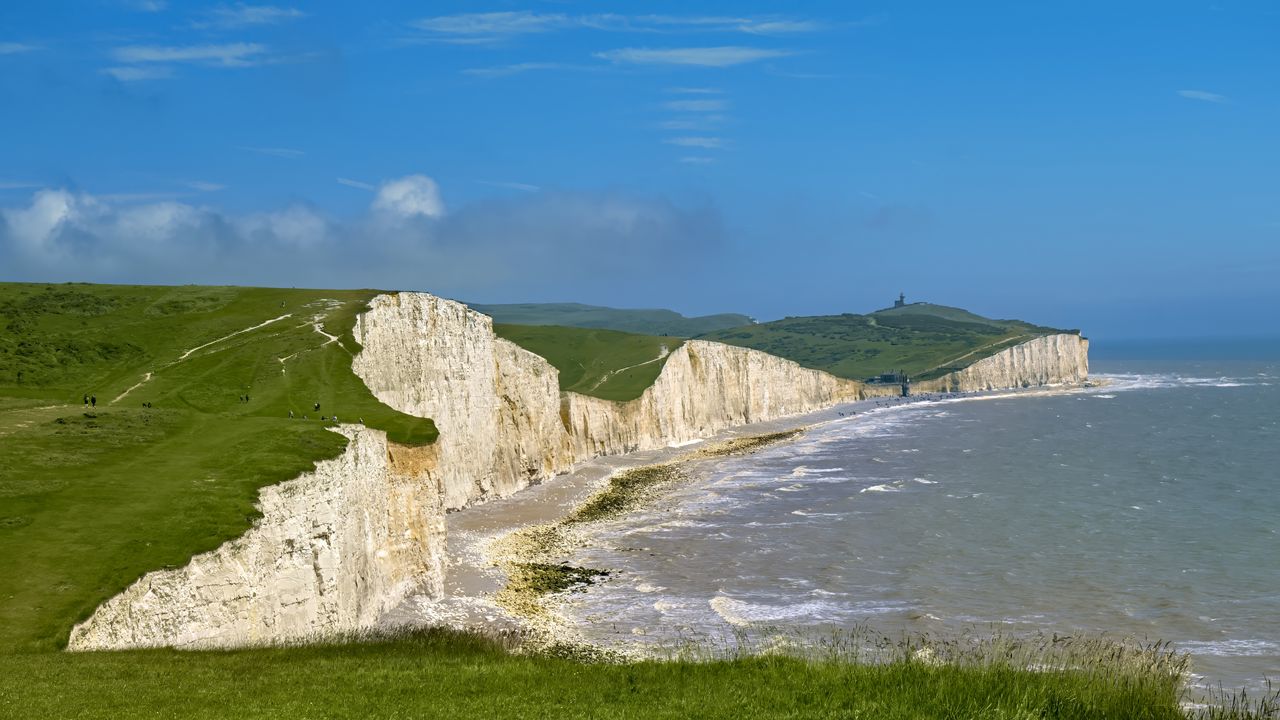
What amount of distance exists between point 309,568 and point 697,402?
94.2 m

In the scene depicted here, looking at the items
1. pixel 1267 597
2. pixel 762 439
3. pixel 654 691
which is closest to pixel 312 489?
pixel 654 691

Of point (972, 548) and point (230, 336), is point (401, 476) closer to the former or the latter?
point (230, 336)

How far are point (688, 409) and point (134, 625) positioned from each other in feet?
318

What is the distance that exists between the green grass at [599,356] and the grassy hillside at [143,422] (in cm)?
3918

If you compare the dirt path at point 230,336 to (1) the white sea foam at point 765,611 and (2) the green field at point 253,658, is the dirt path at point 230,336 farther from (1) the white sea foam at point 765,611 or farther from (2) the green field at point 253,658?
(1) the white sea foam at point 765,611

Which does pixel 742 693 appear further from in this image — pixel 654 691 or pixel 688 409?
pixel 688 409

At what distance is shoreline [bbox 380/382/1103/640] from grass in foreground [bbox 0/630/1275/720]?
806cm

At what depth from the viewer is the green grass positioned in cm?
10431

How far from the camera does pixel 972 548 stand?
49.9m

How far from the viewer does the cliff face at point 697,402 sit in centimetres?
9306

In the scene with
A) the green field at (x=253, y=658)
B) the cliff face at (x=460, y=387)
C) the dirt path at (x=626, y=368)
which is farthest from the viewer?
the dirt path at (x=626, y=368)

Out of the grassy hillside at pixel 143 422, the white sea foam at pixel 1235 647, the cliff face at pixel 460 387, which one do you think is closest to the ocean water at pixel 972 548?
the white sea foam at pixel 1235 647

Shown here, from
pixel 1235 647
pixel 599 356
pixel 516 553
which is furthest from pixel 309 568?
pixel 599 356

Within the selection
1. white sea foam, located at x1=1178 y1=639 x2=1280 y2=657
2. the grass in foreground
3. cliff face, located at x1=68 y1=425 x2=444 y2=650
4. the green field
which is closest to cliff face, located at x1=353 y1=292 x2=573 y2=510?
the green field
